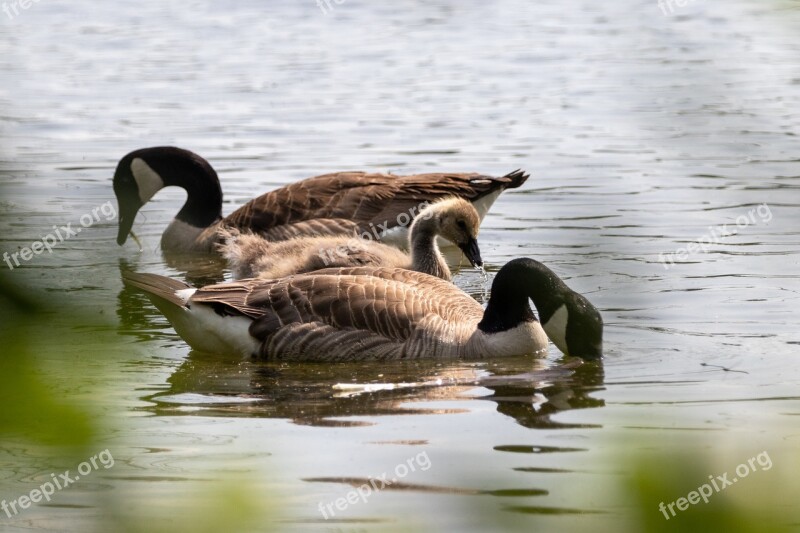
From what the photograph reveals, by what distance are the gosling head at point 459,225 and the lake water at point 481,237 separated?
20.5 inches

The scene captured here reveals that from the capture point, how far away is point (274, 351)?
785 cm

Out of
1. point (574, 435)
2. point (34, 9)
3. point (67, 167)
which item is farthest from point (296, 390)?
point (34, 9)

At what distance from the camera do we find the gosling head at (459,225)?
947 cm

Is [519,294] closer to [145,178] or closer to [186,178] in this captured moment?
[186,178]

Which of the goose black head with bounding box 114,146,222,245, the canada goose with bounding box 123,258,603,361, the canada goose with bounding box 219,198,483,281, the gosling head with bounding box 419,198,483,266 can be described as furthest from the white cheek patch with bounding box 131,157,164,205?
the canada goose with bounding box 123,258,603,361

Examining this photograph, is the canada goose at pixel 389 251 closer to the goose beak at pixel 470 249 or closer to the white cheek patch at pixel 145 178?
the goose beak at pixel 470 249

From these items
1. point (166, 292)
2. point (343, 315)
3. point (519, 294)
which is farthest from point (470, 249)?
point (166, 292)

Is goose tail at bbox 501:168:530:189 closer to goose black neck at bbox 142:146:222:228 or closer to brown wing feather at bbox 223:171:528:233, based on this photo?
brown wing feather at bbox 223:171:528:233

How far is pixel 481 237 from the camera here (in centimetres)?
1160

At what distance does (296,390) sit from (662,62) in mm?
5513

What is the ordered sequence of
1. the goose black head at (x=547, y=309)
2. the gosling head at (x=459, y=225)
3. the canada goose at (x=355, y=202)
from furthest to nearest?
the canada goose at (x=355, y=202) → the gosling head at (x=459, y=225) → the goose black head at (x=547, y=309)

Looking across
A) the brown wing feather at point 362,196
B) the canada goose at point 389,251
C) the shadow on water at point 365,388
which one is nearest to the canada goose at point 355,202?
the brown wing feather at point 362,196

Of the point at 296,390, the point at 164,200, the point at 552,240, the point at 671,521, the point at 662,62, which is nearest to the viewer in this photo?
the point at 671,521

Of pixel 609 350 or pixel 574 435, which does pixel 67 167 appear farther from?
pixel 574 435
